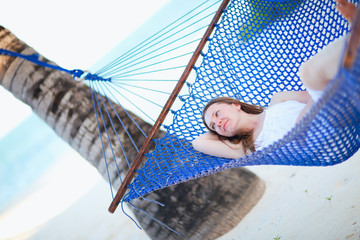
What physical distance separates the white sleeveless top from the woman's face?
4.5 inches

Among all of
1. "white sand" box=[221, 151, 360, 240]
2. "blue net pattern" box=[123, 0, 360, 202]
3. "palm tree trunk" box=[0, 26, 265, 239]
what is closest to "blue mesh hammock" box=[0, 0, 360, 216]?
"blue net pattern" box=[123, 0, 360, 202]

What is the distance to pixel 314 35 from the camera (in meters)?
1.72

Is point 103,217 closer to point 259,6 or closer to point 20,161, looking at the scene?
point 259,6

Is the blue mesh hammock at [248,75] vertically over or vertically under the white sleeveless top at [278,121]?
over

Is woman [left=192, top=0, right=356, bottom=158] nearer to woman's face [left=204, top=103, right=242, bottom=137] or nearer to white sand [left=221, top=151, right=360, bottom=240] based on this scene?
woman's face [left=204, top=103, right=242, bottom=137]

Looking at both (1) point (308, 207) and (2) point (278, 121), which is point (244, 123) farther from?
(1) point (308, 207)

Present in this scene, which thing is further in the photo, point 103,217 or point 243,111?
point 103,217

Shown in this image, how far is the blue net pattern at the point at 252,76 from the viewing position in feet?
4.08

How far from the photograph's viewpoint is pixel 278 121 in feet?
4.88

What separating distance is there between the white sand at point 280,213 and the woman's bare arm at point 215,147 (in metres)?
0.46

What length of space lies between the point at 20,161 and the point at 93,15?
6.85m

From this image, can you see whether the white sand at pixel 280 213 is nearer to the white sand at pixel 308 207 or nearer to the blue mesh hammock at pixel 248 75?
the white sand at pixel 308 207

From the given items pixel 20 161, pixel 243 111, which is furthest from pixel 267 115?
pixel 20 161

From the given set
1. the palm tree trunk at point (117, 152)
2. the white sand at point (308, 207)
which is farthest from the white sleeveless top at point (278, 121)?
the palm tree trunk at point (117, 152)
